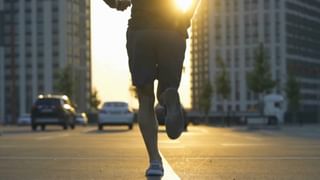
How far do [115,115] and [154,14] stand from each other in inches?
1028

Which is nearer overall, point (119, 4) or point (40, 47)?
point (119, 4)

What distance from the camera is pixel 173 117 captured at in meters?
6.05

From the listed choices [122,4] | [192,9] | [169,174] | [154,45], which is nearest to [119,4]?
[122,4]

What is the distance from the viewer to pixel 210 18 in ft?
584

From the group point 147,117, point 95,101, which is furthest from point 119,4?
point 95,101

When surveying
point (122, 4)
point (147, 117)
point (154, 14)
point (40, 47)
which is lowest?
point (147, 117)

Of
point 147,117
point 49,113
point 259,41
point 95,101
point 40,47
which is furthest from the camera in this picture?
point 259,41

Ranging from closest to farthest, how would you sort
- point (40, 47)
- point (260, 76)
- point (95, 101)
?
point (260, 76) → point (95, 101) → point (40, 47)

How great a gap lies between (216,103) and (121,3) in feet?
532

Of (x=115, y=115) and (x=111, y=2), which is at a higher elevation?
(x=111, y=2)

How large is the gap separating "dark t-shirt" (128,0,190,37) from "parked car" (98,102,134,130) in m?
25.5

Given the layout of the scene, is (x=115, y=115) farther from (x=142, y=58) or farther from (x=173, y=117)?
(x=173, y=117)

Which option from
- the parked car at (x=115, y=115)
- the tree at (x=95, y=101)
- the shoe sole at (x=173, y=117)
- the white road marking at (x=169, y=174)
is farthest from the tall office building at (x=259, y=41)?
the shoe sole at (x=173, y=117)

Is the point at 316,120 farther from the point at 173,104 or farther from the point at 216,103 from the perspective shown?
the point at 173,104
